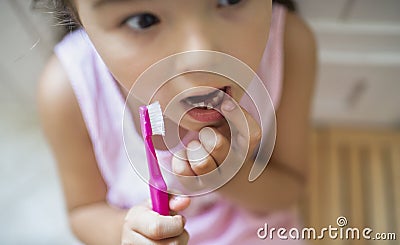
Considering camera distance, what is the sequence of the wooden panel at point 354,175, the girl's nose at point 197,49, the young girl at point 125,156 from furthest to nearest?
the wooden panel at point 354,175, the young girl at point 125,156, the girl's nose at point 197,49

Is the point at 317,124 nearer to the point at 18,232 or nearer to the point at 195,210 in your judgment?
the point at 195,210

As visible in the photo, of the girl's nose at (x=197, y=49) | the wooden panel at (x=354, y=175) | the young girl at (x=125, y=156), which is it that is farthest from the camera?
the wooden panel at (x=354, y=175)

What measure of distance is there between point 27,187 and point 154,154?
1.28 ft

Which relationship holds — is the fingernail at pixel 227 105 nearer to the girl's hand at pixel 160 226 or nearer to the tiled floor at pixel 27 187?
the girl's hand at pixel 160 226

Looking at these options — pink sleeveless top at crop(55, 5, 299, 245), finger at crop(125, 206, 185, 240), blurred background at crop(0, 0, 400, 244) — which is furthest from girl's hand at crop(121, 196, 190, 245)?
blurred background at crop(0, 0, 400, 244)

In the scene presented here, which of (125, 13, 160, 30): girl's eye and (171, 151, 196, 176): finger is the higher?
(125, 13, 160, 30): girl's eye

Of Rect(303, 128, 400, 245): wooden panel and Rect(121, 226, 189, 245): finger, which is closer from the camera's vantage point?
Rect(121, 226, 189, 245): finger

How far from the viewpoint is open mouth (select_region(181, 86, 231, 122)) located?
33 centimetres

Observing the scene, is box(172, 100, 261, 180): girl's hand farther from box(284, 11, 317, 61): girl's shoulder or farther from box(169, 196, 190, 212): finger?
box(284, 11, 317, 61): girl's shoulder

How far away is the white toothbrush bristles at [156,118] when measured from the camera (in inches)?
13.0

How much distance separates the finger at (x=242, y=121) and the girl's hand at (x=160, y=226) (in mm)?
54

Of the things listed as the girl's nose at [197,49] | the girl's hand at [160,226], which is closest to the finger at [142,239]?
the girl's hand at [160,226]

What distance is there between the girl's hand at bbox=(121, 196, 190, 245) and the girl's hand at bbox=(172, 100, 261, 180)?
0.02 metres

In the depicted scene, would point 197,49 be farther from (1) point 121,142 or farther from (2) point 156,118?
(1) point 121,142
